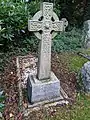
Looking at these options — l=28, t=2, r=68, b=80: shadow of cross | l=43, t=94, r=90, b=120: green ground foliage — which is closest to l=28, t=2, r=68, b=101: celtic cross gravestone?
l=28, t=2, r=68, b=80: shadow of cross

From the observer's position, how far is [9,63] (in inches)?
209

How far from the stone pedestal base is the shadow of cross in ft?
0.34

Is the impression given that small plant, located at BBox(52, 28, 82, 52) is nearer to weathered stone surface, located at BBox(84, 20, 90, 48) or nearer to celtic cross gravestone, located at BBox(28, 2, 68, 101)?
weathered stone surface, located at BBox(84, 20, 90, 48)

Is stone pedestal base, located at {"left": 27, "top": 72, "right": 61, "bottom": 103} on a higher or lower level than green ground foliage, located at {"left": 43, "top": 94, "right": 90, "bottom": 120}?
higher

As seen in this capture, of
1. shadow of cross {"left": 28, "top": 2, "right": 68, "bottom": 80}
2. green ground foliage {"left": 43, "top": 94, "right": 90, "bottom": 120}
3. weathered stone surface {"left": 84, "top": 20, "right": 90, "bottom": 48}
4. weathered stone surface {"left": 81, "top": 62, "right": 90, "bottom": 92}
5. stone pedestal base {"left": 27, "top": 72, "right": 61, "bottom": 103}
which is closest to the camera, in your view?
shadow of cross {"left": 28, "top": 2, "right": 68, "bottom": 80}

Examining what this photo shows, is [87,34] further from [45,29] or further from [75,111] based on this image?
[75,111]

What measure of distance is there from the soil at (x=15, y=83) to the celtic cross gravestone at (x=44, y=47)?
34 centimetres

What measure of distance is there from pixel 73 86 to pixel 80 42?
2.67m

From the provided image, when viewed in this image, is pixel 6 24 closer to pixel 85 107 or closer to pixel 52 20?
pixel 52 20

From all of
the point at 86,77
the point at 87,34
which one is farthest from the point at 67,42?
the point at 86,77

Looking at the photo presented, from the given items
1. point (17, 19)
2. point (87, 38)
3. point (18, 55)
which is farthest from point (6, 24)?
point (87, 38)

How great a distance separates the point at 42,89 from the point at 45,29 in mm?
1044

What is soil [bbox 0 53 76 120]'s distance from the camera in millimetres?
3757

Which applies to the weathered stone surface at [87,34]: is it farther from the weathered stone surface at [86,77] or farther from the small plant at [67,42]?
the weathered stone surface at [86,77]
